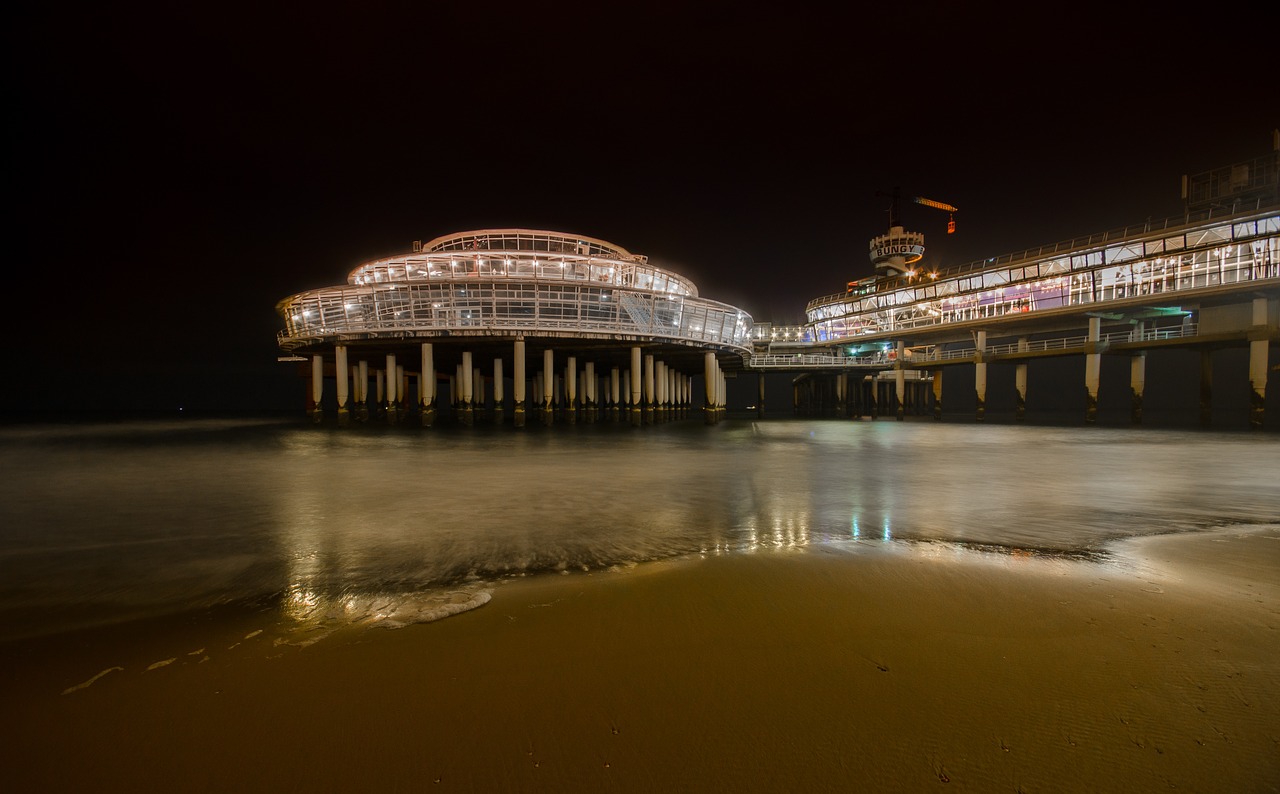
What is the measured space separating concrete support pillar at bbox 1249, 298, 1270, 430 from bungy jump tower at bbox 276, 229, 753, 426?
34.1 metres

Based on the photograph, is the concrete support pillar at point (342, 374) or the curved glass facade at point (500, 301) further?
the concrete support pillar at point (342, 374)

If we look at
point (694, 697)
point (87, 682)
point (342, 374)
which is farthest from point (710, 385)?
point (87, 682)

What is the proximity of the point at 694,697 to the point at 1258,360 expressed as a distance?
5002 cm

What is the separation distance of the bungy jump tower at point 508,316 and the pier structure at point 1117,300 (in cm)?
2336

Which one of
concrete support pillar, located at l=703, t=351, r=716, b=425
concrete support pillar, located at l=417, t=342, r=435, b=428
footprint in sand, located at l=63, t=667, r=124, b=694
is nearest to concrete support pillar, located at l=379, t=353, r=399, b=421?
concrete support pillar, located at l=417, t=342, r=435, b=428

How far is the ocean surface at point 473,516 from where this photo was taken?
6.18 m

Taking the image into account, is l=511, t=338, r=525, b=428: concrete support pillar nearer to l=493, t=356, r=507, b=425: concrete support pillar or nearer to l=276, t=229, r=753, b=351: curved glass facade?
l=276, t=229, r=753, b=351: curved glass facade

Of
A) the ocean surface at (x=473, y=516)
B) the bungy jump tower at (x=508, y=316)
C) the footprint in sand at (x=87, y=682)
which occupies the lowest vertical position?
the ocean surface at (x=473, y=516)

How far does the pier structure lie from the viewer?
1409 inches

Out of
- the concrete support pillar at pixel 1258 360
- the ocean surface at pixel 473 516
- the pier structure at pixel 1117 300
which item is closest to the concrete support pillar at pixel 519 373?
the ocean surface at pixel 473 516

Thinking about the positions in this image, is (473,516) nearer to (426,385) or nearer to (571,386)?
(426,385)

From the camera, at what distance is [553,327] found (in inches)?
1494

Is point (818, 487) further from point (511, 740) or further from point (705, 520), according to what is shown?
point (511, 740)

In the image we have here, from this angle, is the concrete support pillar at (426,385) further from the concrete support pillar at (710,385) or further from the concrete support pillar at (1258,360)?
the concrete support pillar at (1258,360)
